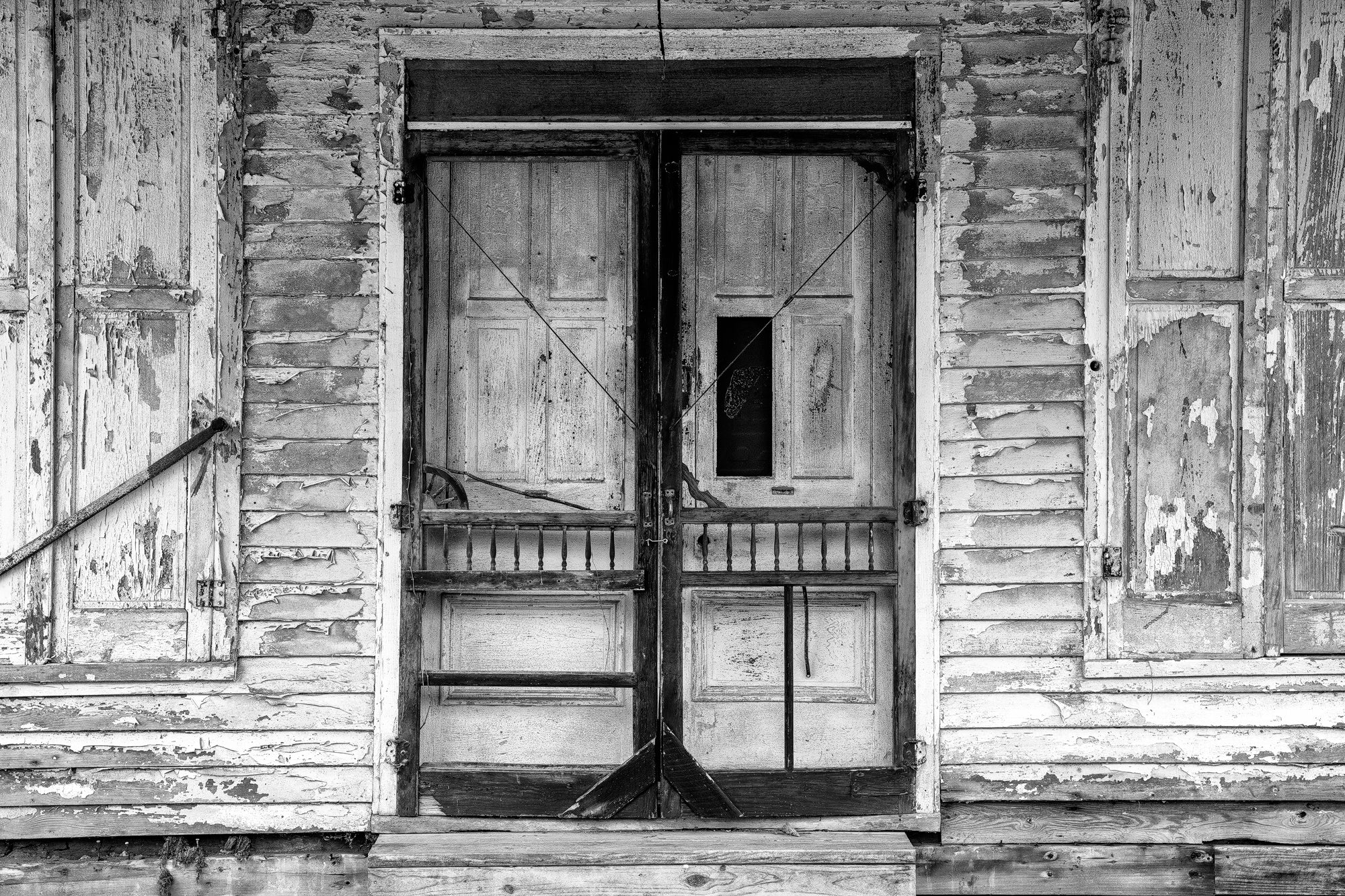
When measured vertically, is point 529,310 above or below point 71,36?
below

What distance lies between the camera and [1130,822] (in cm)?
349

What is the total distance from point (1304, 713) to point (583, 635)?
236 centimetres

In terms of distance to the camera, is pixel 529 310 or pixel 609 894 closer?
pixel 609 894

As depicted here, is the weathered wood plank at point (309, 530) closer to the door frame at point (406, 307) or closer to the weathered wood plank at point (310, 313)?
the door frame at point (406, 307)

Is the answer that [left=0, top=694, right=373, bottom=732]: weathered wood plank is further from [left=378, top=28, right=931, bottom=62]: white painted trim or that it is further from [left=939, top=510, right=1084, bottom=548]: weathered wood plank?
[left=378, top=28, right=931, bottom=62]: white painted trim

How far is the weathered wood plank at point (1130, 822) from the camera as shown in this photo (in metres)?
3.49

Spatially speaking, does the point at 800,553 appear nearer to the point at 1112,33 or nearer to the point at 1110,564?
the point at 1110,564

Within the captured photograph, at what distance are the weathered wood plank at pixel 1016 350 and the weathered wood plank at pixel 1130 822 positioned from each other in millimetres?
1452

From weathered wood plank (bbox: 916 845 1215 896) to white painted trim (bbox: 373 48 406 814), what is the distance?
1829 mm

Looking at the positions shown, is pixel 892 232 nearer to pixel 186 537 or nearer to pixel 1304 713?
pixel 1304 713

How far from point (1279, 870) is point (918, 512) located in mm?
1694

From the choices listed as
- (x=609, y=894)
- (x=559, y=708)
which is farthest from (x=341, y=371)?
(x=609, y=894)

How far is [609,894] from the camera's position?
3305mm

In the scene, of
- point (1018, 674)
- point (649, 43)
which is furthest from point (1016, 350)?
point (649, 43)
